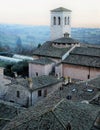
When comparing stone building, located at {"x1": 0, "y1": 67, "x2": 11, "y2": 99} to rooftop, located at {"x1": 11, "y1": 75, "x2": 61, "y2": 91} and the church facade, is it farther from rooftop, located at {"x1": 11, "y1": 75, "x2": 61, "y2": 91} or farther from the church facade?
the church facade

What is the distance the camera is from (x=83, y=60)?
22.0m

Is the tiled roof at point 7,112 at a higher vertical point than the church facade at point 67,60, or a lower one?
lower

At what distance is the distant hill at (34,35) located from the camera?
197ft

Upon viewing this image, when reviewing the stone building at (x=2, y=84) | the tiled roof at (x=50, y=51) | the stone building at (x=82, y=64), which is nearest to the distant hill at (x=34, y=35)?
the tiled roof at (x=50, y=51)

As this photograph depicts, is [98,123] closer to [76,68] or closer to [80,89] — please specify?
[80,89]

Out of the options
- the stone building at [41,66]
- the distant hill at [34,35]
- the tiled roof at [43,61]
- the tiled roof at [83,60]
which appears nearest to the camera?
the tiled roof at [83,60]

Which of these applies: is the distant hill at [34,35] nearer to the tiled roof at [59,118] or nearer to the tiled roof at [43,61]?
the tiled roof at [43,61]

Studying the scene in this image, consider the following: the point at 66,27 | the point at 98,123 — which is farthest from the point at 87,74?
the point at 98,123

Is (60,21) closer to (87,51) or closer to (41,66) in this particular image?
(87,51)

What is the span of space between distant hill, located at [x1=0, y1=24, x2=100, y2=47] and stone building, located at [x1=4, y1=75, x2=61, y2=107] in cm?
3516

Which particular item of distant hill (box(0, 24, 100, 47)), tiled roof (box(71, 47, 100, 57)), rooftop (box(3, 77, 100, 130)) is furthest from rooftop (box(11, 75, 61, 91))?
distant hill (box(0, 24, 100, 47))

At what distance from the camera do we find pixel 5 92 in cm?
1842

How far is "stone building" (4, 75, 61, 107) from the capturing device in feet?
56.4

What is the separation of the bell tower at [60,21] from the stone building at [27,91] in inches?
430
